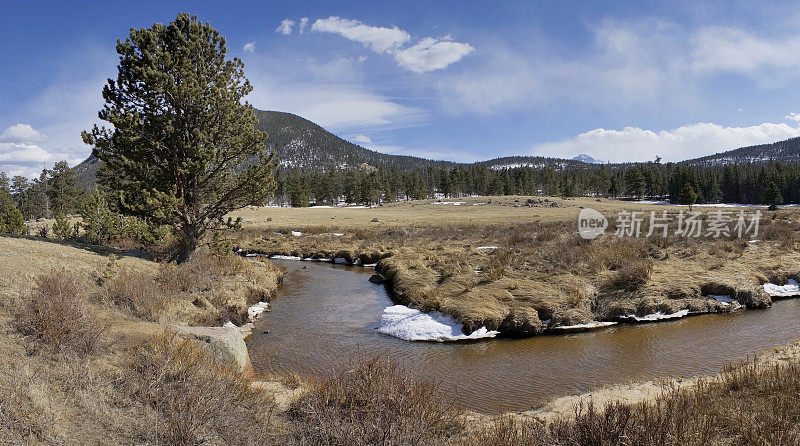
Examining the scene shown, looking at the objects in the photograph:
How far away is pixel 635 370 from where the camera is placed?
10445 mm

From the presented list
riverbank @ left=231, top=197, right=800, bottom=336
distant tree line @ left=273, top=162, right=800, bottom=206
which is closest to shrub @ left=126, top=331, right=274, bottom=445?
riverbank @ left=231, top=197, right=800, bottom=336

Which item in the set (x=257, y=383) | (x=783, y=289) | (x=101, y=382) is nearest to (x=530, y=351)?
(x=257, y=383)

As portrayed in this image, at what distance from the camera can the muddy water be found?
32.4 ft

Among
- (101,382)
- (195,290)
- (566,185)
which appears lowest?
(195,290)

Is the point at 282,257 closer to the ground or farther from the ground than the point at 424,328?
closer to the ground

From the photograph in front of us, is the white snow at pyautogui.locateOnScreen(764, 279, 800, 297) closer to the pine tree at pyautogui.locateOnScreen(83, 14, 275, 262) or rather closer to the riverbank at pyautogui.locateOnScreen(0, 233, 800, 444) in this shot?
the riverbank at pyautogui.locateOnScreen(0, 233, 800, 444)

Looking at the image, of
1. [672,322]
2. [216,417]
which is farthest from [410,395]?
[672,322]

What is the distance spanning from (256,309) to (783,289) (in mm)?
22055

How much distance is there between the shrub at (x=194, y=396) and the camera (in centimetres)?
525

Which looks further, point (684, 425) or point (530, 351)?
point (530, 351)

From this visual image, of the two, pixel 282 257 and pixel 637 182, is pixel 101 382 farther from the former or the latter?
pixel 637 182

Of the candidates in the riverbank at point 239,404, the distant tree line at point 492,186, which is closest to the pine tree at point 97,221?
the riverbank at point 239,404

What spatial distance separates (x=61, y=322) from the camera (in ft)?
24.9

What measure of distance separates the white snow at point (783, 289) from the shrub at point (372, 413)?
707 inches
